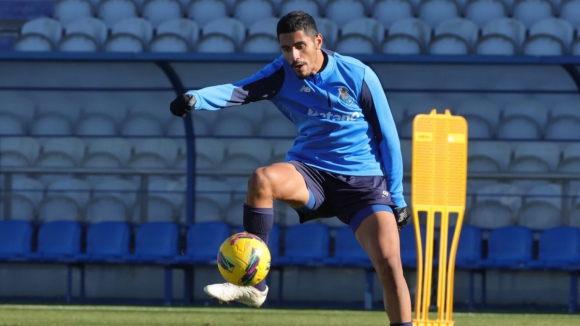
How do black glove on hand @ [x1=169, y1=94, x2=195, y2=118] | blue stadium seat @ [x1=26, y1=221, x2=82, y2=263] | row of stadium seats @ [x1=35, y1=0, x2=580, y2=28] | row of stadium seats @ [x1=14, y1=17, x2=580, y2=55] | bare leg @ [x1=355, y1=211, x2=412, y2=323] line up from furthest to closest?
1. row of stadium seats @ [x1=35, y1=0, x2=580, y2=28]
2. row of stadium seats @ [x1=14, y1=17, x2=580, y2=55]
3. blue stadium seat @ [x1=26, y1=221, x2=82, y2=263]
4. bare leg @ [x1=355, y1=211, x2=412, y2=323]
5. black glove on hand @ [x1=169, y1=94, x2=195, y2=118]

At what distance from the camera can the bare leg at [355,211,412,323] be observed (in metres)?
4.77

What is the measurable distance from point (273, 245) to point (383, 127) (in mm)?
5894

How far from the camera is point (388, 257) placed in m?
4.76

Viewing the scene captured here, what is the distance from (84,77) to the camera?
36.5ft

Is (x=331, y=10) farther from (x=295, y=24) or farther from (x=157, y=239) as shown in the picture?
(x=295, y=24)

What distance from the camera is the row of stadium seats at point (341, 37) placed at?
12.7 meters

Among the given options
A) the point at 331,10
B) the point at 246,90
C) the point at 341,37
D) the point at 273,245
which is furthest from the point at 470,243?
the point at 246,90

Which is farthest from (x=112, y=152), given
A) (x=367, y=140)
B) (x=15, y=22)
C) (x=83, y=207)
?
(x=367, y=140)

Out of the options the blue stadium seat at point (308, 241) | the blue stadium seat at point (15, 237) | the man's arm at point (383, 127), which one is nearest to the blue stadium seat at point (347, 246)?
the blue stadium seat at point (308, 241)

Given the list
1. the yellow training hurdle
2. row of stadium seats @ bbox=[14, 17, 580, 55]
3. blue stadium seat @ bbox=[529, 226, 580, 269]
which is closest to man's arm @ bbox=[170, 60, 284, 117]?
the yellow training hurdle

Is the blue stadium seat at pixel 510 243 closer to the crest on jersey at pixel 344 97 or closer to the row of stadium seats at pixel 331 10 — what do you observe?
the row of stadium seats at pixel 331 10

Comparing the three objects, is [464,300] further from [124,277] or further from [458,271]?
[124,277]

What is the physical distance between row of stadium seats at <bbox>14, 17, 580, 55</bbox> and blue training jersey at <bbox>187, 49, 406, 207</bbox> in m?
7.38

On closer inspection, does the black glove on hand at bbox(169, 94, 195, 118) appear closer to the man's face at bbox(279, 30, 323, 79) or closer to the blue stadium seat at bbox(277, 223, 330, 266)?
the man's face at bbox(279, 30, 323, 79)
